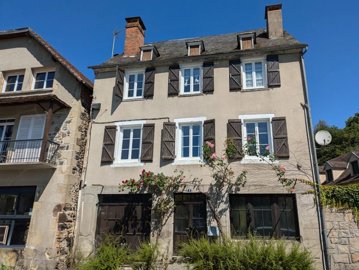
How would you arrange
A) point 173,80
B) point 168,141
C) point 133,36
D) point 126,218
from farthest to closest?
point 133,36 → point 173,80 → point 168,141 → point 126,218

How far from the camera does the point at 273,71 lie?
11375 millimetres

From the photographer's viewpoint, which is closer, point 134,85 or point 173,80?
point 173,80

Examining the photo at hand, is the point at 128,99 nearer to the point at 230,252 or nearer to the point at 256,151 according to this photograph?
the point at 256,151

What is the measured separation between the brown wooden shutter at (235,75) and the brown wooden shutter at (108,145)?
5.19 meters

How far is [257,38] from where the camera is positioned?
13.2 meters

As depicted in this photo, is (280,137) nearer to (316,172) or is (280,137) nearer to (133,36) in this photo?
(316,172)

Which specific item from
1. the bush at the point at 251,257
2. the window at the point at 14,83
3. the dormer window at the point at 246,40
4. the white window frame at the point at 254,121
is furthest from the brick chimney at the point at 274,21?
the window at the point at 14,83

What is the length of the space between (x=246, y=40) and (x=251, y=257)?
29.5 ft

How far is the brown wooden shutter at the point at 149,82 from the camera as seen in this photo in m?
12.3

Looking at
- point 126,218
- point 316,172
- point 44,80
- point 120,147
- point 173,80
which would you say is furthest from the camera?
point 44,80

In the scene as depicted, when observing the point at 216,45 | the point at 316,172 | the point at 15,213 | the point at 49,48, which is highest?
the point at 216,45

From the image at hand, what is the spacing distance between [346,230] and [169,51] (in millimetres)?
10629

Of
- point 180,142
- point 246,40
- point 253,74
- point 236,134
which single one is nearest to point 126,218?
point 180,142

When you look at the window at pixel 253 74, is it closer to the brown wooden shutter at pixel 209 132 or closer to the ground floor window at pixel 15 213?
the brown wooden shutter at pixel 209 132
